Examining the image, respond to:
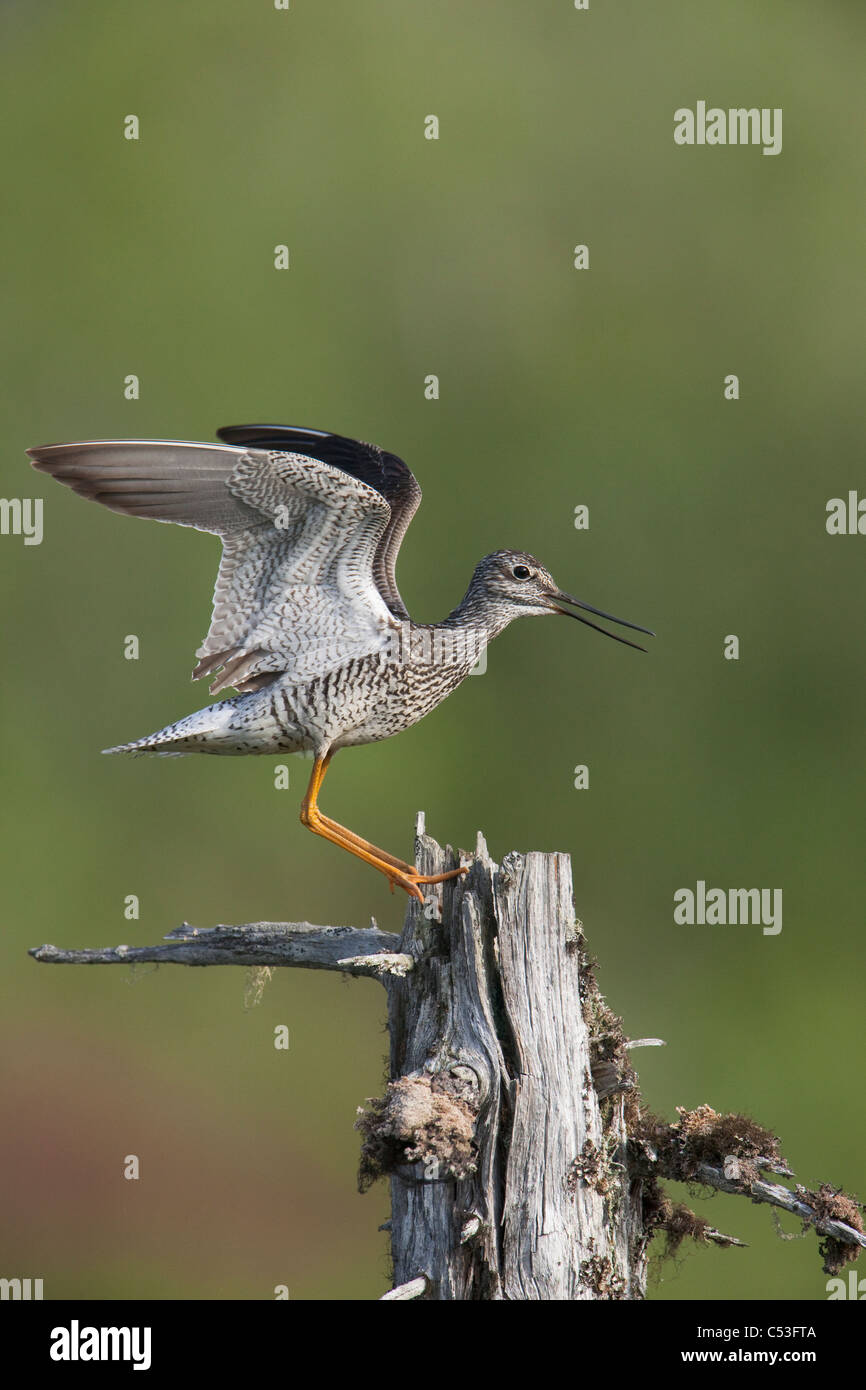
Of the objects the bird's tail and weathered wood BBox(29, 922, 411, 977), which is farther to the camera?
the bird's tail

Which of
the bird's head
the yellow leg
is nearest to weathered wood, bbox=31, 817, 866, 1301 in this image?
the yellow leg

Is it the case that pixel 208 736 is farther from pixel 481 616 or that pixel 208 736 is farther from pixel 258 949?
pixel 481 616

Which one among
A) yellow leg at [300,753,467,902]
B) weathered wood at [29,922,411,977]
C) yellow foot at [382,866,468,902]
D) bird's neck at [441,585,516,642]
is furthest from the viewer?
bird's neck at [441,585,516,642]

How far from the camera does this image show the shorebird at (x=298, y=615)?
26.3 feet

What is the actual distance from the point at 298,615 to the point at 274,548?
15.6 inches

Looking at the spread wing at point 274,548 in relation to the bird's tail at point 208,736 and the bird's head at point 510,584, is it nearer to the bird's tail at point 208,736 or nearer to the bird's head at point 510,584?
the bird's tail at point 208,736

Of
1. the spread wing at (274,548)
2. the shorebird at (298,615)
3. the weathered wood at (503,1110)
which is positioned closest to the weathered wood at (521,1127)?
the weathered wood at (503,1110)

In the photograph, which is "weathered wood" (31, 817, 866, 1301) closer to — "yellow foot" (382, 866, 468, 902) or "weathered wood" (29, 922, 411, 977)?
"yellow foot" (382, 866, 468, 902)

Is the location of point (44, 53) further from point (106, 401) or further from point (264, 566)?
point (264, 566)

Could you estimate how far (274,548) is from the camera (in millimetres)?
8492

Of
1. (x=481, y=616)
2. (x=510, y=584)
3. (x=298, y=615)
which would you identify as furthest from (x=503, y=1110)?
(x=510, y=584)

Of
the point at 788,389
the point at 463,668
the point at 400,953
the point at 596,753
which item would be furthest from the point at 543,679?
the point at 400,953

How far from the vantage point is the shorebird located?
315 inches

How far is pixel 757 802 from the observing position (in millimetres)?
24000
